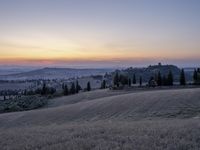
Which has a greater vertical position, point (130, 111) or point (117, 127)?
point (117, 127)

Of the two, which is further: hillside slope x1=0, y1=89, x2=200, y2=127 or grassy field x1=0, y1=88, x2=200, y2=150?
hillside slope x1=0, y1=89, x2=200, y2=127

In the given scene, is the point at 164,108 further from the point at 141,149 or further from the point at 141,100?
the point at 141,149

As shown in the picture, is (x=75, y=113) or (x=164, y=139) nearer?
(x=164, y=139)

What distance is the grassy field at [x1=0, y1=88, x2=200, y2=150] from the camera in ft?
44.6

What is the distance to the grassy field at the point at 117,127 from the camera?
13594mm

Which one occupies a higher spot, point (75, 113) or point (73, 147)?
→ point (73, 147)

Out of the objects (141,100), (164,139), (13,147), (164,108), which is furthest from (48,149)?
(141,100)

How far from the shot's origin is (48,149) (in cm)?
1356

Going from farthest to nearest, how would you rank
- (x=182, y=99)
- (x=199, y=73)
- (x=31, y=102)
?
(x=199, y=73) → (x=31, y=102) → (x=182, y=99)

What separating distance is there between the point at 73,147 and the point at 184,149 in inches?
173

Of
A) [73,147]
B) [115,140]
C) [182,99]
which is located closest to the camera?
[73,147]

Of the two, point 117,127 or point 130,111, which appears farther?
point 130,111

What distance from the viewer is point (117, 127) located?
20562 millimetres

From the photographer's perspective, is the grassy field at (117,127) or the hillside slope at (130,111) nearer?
the grassy field at (117,127)
